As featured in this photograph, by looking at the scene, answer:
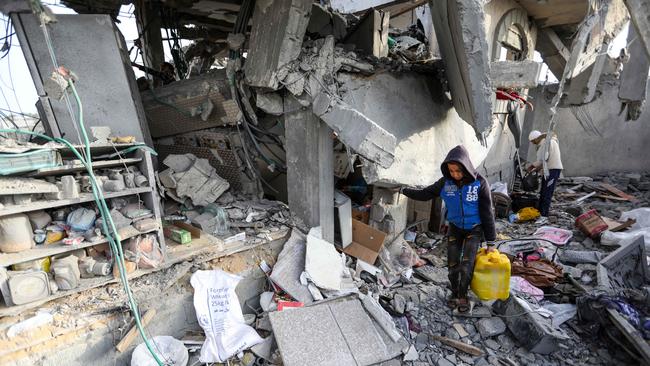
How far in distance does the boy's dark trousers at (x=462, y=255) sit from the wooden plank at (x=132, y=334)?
3456mm

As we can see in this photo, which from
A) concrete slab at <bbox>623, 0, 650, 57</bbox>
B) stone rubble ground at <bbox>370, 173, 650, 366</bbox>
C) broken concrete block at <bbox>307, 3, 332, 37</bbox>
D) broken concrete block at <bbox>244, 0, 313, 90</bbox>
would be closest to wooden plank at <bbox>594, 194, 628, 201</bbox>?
stone rubble ground at <bbox>370, 173, 650, 366</bbox>

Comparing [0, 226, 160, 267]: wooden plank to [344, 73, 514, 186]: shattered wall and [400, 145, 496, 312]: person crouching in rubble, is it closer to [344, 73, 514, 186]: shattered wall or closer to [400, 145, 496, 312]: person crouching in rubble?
[344, 73, 514, 186]: shattered wall

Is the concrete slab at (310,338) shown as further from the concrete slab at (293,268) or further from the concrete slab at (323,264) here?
the concrete slab at (323,264)

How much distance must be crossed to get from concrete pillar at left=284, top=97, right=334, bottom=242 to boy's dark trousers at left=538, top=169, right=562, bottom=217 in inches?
217

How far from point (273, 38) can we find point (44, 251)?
10.6 ft

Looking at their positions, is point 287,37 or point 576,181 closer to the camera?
point 287,37

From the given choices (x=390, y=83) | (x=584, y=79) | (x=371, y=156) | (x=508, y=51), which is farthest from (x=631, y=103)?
(x=371, y=156)

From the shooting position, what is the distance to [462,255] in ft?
12.6

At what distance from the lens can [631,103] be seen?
6398 mm

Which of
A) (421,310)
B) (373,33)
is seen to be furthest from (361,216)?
(373,33)

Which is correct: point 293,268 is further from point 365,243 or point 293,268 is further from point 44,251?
point 44,251

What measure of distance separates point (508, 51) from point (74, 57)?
843cm

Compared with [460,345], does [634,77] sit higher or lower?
higher

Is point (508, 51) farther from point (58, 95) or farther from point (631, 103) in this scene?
point (58, 95)
